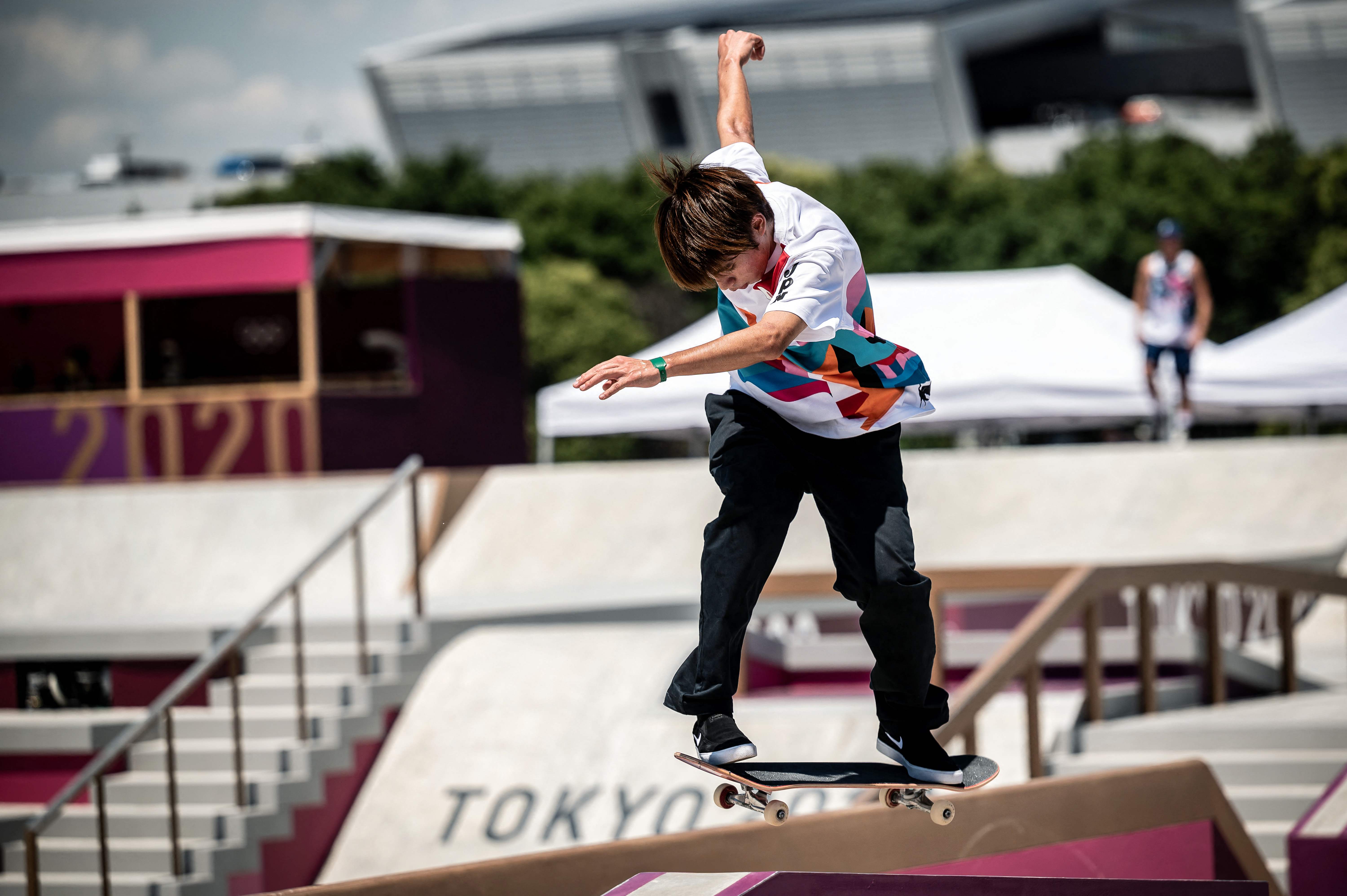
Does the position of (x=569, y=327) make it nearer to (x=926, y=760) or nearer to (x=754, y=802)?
(x=754, y=802)

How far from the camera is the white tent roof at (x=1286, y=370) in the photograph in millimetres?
12953

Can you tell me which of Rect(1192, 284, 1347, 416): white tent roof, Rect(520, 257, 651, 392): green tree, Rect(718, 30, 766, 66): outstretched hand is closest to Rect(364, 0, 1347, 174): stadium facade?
Rect(520, 257, 651, 392): green tree

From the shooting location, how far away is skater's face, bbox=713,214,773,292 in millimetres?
3334

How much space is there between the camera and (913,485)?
12.0m

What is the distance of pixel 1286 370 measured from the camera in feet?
43.0

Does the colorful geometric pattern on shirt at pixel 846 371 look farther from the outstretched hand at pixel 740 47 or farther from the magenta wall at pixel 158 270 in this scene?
the magenta wall at pixel 158 270

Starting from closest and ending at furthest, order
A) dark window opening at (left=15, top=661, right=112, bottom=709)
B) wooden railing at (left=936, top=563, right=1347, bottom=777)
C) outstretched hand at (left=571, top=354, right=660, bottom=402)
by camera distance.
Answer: outstretched hand at (left=571, top=354, right=660, bottom=402)
wooden railing at (left=936, top=563, right=1347, bottom=777)
dark window opening at (left=15, top=661, right=112, bottom=709)

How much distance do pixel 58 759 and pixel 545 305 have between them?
24.0 meters

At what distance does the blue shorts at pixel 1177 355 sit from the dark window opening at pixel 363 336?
730 cm

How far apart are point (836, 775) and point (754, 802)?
9.5 inches

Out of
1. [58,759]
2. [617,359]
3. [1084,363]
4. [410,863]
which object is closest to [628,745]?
[410,863]

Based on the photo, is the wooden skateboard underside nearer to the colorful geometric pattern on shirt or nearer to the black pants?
the black pants

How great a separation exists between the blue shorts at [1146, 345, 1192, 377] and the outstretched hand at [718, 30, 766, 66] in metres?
8.71

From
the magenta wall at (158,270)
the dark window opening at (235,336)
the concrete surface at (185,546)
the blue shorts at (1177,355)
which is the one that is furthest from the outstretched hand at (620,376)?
the dark window opening at (235,336)
